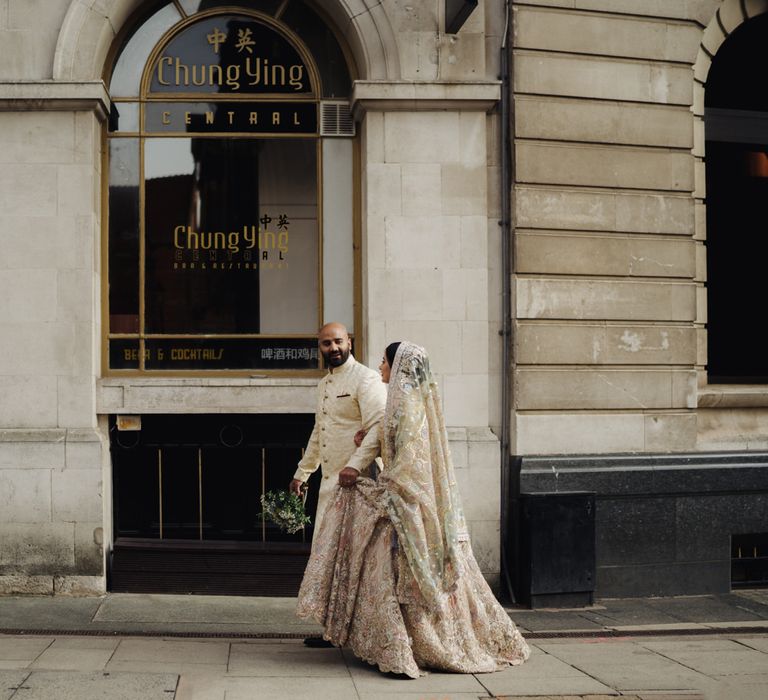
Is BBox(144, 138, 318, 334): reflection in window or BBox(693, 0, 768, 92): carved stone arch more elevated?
BBox(693, 0, 768, 92): carved stone arch

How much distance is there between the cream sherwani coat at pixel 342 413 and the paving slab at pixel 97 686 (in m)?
1.53

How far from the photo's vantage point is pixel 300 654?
7344 mm

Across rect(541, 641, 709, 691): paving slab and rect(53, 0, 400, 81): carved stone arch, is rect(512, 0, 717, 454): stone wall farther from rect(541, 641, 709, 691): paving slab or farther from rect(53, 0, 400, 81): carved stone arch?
rect(541, 641, 709, 691): paving slab

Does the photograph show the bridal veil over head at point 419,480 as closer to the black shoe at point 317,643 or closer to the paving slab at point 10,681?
the black shoe at point 317,643

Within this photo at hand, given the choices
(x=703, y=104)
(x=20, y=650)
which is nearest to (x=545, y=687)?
(x=20, y=650)

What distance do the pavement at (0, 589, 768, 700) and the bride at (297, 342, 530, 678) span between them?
190mm

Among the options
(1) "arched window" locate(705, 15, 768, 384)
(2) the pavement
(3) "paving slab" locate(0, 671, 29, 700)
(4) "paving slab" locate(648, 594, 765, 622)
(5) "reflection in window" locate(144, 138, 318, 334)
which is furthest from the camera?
(1) "arched window" locate(705, 15, 768, 384)

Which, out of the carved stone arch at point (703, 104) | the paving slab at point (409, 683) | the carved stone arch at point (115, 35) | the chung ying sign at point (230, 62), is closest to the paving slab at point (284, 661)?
the paving slab at point (409, 683)

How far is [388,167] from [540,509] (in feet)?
10.7

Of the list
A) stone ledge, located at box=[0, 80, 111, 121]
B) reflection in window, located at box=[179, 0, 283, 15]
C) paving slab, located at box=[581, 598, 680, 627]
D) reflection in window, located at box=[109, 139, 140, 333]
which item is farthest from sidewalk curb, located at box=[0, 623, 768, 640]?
reflection in window, located at box=[179, 0, 283, 15]

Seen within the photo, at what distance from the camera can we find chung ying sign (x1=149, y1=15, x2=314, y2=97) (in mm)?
9922

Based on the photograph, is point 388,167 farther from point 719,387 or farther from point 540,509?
point 719,387

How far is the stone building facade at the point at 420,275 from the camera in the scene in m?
9.23

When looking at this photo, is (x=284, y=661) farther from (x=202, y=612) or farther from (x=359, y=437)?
(x=202, y=612)
